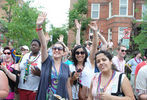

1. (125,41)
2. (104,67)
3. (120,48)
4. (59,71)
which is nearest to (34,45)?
(59,71)

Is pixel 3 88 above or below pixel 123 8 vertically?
below

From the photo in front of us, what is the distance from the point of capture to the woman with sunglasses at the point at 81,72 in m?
3.68

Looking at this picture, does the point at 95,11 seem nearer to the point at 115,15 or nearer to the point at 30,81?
the point at 115,15

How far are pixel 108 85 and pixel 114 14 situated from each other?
1969cm

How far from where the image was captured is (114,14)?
21.3 metres

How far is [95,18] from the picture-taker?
77.3ft

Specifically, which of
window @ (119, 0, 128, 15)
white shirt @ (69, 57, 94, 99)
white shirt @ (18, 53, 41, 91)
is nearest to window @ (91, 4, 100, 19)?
window @ (119, 0, 128, 15)

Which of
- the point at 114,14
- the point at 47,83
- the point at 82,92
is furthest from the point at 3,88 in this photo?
the point at 114,14

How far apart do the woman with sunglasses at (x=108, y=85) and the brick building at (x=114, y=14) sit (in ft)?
57.4

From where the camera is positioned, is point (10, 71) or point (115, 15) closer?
point (10, 71)

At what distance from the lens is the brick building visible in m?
21.0

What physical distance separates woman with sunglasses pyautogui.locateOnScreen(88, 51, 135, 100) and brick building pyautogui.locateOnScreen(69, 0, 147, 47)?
57.4 feet

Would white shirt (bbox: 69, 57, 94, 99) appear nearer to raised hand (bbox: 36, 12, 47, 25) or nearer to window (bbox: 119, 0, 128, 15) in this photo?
raised hand (bbox: 36, 12, 47, 25)

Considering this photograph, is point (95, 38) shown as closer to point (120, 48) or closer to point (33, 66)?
point (33, 66)
